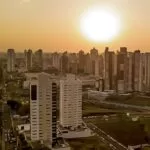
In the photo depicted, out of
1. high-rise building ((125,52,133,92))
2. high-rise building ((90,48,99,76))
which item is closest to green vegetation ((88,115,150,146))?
high-rise building ((125,52,133,92))

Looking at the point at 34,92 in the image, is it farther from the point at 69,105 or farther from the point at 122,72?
the point at 122,72

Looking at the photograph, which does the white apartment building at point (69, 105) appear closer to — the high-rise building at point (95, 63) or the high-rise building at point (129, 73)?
the high-rise building at point (129, 73)

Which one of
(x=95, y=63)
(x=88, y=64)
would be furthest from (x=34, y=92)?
(x=88, y=64)

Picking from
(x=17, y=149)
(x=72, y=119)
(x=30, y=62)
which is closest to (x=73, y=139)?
(x=72, y=119)

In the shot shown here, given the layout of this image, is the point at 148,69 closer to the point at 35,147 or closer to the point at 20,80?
the point at 20,80

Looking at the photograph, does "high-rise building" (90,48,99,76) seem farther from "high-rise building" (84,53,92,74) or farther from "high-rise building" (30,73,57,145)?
"high-rise building" (30,73,57,145)
